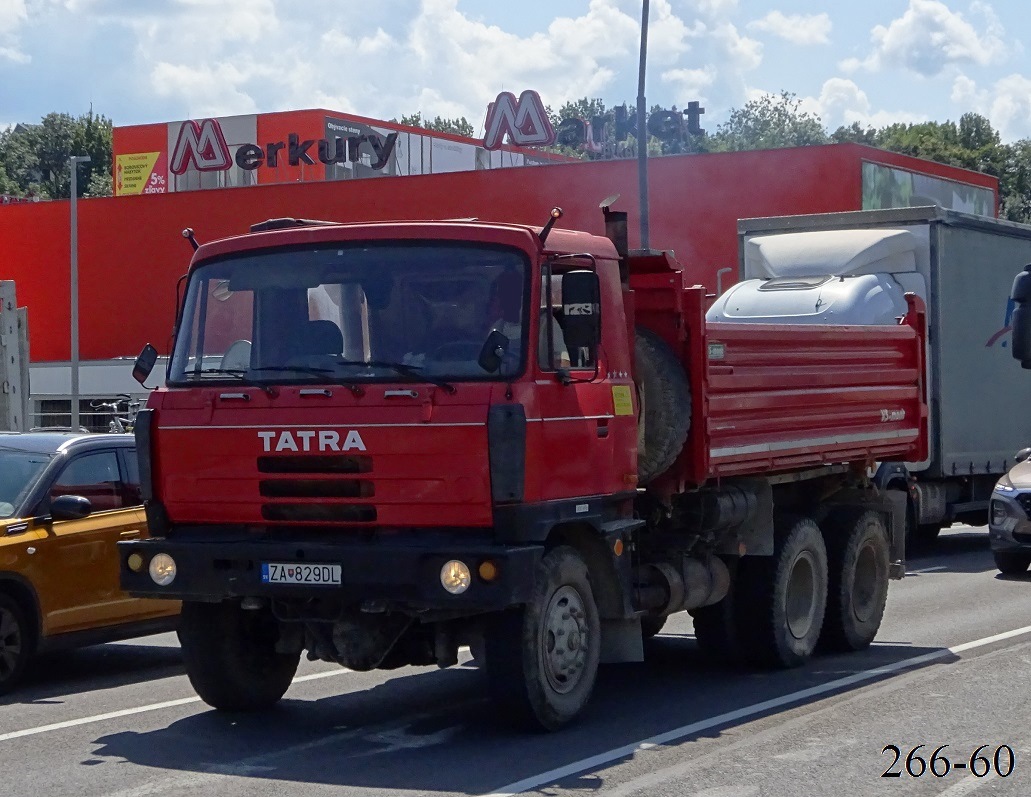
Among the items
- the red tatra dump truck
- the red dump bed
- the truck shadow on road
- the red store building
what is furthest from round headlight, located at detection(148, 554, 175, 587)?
the red store building

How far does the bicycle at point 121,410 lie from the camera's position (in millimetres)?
22553

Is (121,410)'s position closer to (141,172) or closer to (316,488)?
(316,488)

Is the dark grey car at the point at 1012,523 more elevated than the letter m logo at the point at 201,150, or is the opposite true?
the letter m logo at the point at 201,150

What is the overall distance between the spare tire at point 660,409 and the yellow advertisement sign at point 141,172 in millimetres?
62335

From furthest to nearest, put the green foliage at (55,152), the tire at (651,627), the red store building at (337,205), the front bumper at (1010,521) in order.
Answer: the green foliage at (55,152)
the red store building at (337,205)
the front bumper at (1010,521)
the tire at (651,627)

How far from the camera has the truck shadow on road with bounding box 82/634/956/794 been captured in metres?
7.61

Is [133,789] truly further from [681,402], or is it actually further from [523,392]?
[681,402]

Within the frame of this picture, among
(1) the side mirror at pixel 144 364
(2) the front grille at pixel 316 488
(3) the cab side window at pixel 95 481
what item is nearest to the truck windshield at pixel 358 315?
(1) the side mirror at pixel 144 364

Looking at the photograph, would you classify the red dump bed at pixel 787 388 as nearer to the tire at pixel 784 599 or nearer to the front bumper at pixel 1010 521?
the tire at pixel 784 599

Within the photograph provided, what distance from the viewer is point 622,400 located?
9.09 metres

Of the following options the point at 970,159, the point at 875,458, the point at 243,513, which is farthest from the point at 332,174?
the point at 970,159

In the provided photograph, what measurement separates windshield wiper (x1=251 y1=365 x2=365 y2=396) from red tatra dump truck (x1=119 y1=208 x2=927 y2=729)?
0.01 meters

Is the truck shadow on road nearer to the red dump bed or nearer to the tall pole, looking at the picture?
the red dump bed

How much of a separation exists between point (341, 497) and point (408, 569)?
0.59 m
